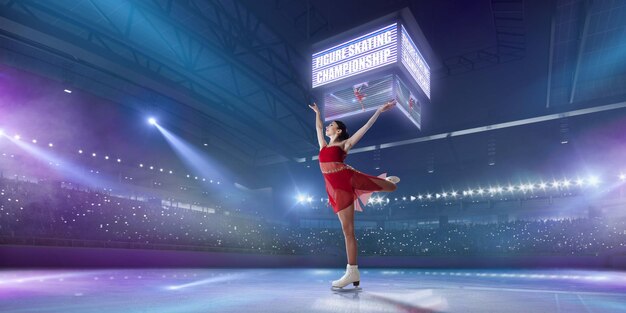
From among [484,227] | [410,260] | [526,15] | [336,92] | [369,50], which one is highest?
[526,15]

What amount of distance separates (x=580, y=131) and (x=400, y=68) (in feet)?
26.8

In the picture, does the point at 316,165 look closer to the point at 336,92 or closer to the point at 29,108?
the point at 336,92

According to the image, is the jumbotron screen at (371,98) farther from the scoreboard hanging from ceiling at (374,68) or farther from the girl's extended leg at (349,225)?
the girl's extended leg at (349,225)

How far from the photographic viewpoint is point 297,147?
1481 centimetres

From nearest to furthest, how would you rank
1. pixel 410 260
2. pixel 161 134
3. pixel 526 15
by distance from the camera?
pixel 526 15 → pixel 161 134 → pixel 410 260

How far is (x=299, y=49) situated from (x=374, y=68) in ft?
9.57

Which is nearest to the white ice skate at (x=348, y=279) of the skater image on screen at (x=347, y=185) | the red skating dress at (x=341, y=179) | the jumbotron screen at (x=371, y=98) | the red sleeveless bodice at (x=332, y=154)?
the skater image on screen at (x=347, y=185)

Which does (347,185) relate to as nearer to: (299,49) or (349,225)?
(349,225)

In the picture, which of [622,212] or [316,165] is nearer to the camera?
[316,165]

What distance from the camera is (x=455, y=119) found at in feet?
38.4

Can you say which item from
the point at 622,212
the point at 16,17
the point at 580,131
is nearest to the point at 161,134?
the point at 16,17

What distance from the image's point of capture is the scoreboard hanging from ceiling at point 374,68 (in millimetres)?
6617

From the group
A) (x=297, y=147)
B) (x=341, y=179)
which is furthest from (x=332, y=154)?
(x=297, y=147)

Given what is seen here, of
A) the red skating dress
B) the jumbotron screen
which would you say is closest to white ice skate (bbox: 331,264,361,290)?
the red skating dress
